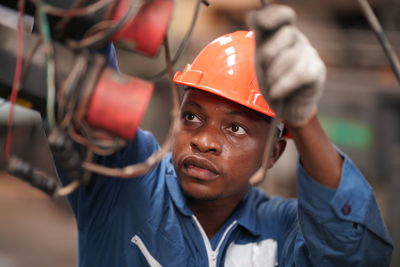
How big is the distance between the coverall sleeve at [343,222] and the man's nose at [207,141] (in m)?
0.35

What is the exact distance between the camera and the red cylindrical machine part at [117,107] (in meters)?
1.13

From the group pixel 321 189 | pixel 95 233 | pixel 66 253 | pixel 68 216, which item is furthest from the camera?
pixel 68 216

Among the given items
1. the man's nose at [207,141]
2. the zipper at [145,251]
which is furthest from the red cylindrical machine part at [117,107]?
the zipper at [145,251]

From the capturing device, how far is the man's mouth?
1.66m

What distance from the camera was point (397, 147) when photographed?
203 inches

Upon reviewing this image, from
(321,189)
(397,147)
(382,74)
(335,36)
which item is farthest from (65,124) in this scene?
(335,36)

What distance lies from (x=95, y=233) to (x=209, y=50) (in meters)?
0.71

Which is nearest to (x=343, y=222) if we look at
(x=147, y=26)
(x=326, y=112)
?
(x=147, y=26)

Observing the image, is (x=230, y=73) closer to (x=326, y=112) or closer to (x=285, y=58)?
(x=285, y=58)

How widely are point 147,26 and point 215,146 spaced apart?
2.02ft

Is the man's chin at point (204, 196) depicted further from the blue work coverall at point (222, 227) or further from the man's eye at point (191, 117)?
the man's eye at point (191, 117)

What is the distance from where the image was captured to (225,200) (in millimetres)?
1872

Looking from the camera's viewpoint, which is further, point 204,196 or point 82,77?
point 204,196

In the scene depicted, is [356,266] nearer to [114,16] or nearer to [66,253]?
[114,16]
